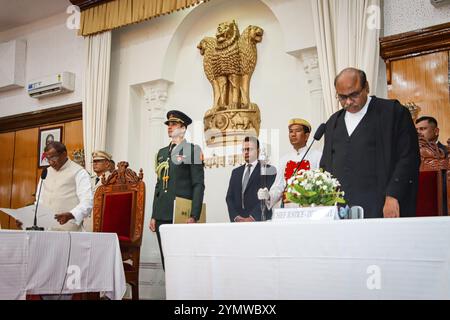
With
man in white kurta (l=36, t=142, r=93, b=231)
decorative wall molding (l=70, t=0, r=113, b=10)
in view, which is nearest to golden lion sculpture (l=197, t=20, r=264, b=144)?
decorative wall molding (l=70, t=0, r=113, b=10)

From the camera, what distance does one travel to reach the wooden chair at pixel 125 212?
410 centimetres

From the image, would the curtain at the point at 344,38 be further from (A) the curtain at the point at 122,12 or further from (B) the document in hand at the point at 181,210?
(B) the document in hand at the point at 181,210

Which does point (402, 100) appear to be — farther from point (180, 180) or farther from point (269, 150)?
point (180, 180)

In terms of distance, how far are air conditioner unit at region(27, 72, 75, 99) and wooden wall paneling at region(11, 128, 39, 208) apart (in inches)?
21.1

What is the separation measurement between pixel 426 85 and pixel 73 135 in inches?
163

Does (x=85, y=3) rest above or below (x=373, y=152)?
above

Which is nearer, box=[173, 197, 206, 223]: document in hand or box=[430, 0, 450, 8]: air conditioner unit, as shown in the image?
box=[173, 197, 206, 223]: document in hand

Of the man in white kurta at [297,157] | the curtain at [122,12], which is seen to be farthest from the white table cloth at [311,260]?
the curtain at [122,12]

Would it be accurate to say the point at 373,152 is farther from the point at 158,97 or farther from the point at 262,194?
the point at 158,97

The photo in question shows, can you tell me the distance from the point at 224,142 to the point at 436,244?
3.75 metres

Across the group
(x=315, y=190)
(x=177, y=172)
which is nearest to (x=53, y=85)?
(x=177, y=172)

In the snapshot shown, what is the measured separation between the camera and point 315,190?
2020 mm

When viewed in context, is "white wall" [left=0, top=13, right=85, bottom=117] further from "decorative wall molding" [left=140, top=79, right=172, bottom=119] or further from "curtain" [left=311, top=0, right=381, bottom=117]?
"curtain" [left=311, top=0, right=381, bottom=117]

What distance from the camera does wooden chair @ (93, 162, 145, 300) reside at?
410 centimetres
